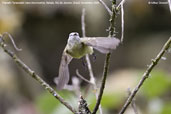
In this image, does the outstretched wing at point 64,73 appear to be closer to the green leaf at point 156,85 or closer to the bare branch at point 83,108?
the bare branch at point 83,108

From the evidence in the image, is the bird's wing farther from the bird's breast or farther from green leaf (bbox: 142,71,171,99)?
green leaf (bbox: 142,71,171,99)

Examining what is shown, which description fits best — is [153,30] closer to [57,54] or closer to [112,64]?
[112,64]

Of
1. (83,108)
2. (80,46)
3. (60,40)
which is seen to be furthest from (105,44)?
(60,40)

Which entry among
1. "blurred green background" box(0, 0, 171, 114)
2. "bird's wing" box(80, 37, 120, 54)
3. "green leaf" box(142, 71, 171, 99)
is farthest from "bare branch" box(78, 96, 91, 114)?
"blurred green background" box(0, 0, 171, 114)

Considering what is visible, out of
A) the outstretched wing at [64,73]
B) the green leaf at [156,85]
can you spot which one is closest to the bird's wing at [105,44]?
the outstretched wing at [64,73]

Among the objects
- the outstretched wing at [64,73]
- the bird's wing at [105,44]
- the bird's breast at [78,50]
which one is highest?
the bird's wing at [105,44]

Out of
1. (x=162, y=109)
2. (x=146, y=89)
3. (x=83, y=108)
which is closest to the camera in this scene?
(x=83, y=108)

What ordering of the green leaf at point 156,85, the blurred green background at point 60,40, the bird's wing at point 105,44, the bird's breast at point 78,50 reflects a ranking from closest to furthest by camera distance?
the bird's wing at point 105,44
the bird's breast at point 78,50
the green leaf at point 156,85
the blurred green background at point 60,40

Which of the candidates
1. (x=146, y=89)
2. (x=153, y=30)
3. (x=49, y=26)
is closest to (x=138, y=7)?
(x=153, y=30)

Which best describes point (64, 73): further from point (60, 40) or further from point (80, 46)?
point (60, 40)
